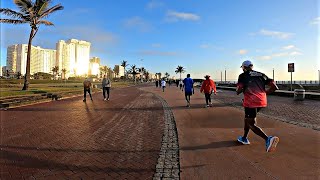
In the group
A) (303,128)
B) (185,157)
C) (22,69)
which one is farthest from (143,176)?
(22,69)

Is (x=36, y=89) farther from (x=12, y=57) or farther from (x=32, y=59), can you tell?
(x=12, y=57)

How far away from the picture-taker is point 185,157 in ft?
15.3

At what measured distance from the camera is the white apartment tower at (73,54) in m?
105

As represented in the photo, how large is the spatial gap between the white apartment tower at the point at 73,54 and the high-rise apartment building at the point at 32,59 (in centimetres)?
975

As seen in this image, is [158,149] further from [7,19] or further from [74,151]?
[7,19]

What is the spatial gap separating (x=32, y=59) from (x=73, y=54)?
Result: 2331cm

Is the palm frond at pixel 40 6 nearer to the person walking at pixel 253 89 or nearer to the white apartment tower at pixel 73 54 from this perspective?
the person walking at pixel 253 89

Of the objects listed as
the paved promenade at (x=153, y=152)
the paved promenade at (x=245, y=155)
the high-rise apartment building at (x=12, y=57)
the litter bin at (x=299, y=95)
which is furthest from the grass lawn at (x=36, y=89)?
the high-rise apartment building at (x=12, y=57)

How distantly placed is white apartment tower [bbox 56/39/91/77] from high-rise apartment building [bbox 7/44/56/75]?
9.75 m

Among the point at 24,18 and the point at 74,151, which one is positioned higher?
the point at 24,18

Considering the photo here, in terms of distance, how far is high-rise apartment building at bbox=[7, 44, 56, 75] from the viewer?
122 meters

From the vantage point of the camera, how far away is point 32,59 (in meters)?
122

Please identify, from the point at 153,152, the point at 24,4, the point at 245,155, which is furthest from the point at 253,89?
the point at 24,4

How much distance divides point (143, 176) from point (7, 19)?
2353 centimetres
